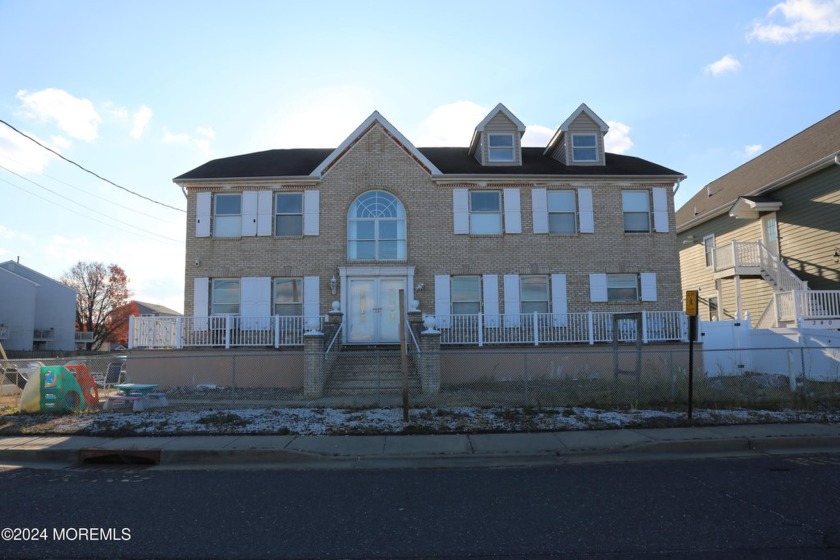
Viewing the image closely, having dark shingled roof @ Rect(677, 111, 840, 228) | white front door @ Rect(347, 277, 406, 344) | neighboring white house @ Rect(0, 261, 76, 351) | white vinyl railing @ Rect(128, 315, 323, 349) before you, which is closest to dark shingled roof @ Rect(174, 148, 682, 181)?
white front door @ Rect(347, 277, 406, 344)

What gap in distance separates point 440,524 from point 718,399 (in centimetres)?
866

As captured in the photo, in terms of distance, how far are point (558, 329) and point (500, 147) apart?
653cm

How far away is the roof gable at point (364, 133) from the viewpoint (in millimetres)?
18234

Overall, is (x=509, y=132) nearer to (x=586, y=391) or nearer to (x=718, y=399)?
(x=586, y=391)

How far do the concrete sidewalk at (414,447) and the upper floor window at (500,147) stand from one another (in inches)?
466

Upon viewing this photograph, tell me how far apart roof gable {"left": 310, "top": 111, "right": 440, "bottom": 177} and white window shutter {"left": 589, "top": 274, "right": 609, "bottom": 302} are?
6010 millimetres

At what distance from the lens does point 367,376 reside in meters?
14.4

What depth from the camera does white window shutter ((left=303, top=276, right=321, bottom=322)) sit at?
17.5m

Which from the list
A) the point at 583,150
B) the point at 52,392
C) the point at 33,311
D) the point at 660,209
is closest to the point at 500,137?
the point at 583,150

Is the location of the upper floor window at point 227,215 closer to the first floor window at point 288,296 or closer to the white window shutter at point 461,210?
the first floor window at point 288,296

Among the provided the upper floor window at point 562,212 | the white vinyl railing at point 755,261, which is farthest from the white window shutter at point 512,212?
the white vinyl railing at point 755,261

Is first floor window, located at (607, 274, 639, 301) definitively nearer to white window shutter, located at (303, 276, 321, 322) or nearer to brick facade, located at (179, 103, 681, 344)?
brick facade, located at (179, 103, 681, 344)

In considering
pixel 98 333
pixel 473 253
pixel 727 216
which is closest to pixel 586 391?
pixel 473 253

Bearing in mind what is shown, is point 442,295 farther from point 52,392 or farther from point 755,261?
point 755,261
